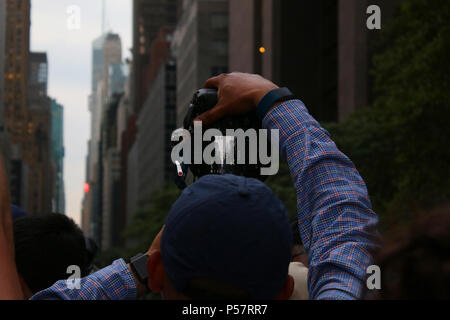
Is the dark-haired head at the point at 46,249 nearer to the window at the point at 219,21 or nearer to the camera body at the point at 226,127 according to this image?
the camera body at the point at 226,127

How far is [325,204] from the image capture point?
202 cm

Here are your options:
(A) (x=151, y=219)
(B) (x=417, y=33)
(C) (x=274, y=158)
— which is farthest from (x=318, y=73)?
(C) (x=274, y=158)

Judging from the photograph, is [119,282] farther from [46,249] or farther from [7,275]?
[46,249]

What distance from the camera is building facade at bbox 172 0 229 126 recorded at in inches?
3292

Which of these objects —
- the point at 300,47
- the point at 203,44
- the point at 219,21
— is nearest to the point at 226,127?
the point at 300,47

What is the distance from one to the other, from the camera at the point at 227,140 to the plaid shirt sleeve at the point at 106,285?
43 centimetres

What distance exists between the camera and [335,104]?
5475 centimetres

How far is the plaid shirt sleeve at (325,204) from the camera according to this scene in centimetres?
193

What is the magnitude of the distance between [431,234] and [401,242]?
6 centimetres

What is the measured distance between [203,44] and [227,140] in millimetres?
→ 83428

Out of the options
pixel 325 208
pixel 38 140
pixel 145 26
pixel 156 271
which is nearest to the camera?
pixel 156 271

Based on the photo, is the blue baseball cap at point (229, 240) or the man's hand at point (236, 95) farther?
the man's hand at point (236, 95)
